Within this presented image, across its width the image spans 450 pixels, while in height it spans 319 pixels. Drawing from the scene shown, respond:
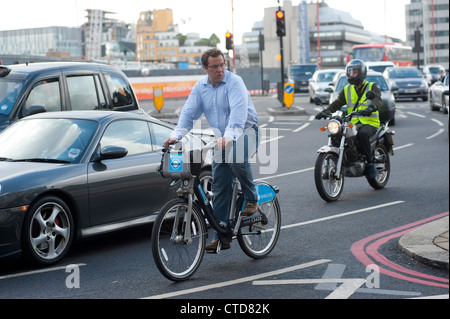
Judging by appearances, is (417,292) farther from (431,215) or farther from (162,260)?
(431,215)

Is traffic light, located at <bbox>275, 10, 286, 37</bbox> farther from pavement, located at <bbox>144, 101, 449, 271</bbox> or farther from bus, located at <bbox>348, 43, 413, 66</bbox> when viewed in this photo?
bus, located at <bbox>348, 43, 413, 66</bbox>

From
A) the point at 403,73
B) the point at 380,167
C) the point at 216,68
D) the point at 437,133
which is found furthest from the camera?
the point at 403,73

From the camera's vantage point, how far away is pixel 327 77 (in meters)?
36.8

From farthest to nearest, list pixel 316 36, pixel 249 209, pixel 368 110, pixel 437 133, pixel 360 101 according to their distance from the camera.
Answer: pixel 316 36
pixel 437 133
pixel 360 101
pixel 368 110
pixel 249 209

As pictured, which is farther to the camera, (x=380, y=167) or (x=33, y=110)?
(x=380, y=167)

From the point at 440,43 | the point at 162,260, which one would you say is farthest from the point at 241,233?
the point at 440,43

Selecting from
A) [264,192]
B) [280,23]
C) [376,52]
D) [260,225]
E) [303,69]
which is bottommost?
[260,225]

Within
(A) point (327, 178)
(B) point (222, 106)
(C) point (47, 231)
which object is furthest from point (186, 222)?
(A) point (327, 178)

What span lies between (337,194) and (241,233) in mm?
3927

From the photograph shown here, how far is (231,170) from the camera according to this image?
22.1 feet

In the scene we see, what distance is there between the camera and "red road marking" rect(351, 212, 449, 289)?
607cm

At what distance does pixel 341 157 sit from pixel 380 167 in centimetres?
116

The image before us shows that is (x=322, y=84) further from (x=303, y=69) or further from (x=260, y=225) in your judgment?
(x=260, y=225)

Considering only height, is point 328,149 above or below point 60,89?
below
